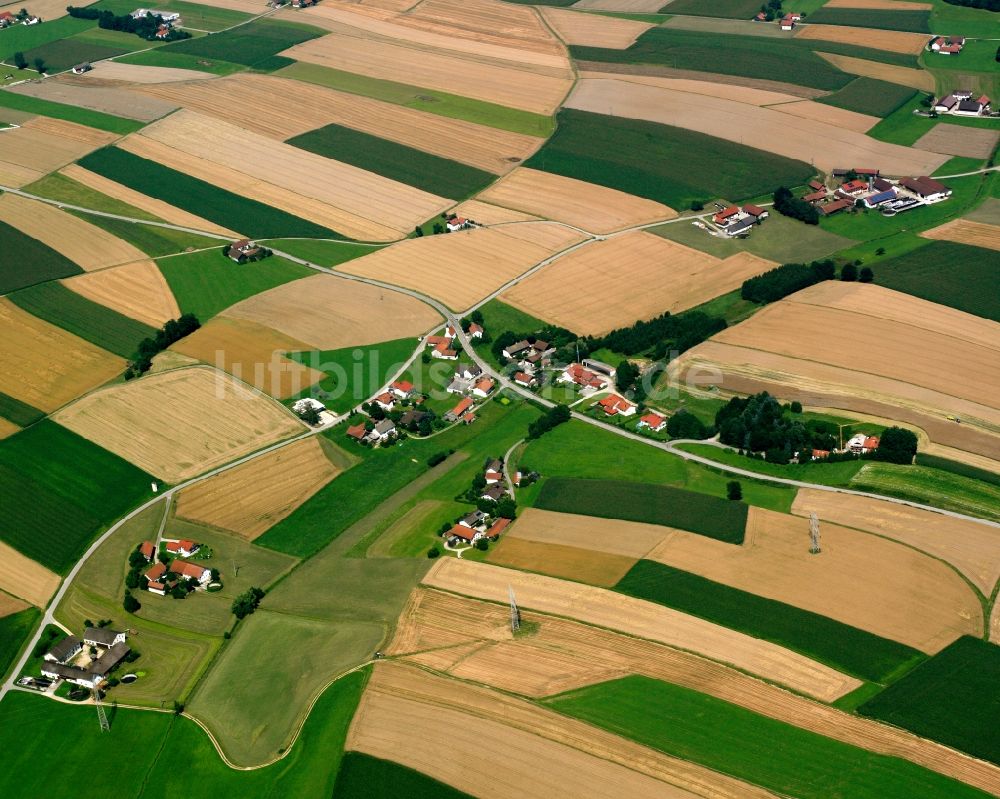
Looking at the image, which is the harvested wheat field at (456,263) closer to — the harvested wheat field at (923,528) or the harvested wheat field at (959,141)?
the harvested wheat field at (923,528)

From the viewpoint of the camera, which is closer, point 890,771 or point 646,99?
point 890,771

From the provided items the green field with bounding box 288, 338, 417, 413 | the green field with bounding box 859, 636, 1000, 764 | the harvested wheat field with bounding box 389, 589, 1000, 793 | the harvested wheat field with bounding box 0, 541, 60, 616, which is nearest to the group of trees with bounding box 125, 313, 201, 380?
the green field with bounding box 288, 338, 417, 413

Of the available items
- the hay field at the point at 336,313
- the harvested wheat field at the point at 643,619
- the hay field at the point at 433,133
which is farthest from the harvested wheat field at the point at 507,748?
the hay field at the point at 433,133

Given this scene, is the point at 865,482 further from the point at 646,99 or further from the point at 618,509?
the point at 646,99

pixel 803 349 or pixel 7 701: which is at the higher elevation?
pixel 803 349

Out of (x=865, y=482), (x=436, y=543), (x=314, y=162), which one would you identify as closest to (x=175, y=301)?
(x=314, y=162)

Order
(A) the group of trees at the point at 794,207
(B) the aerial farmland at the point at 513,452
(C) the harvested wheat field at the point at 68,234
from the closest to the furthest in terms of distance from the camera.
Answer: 1. (B) the aerial farmland at the point at 513,452
2. (A) the group of trees at the point at 794,207
3. (C) the harvested wheat field at the point at 68,234

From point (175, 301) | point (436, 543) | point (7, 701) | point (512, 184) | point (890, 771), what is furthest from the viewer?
point (512, 184)
